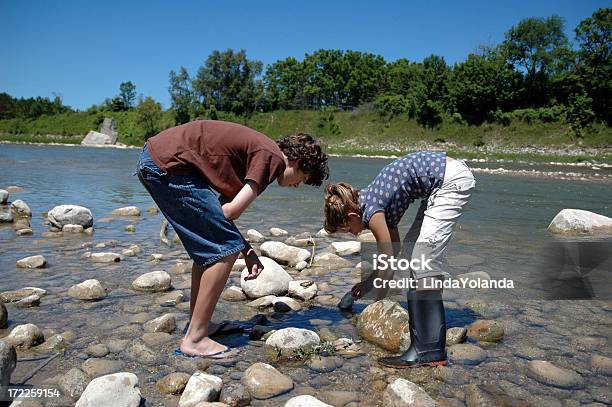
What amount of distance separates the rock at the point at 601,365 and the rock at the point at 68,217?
6887mm

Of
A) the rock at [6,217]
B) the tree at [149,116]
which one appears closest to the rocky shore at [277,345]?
the rock at [6,217]

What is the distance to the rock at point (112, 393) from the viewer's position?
229cm

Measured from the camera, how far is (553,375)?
2.87m

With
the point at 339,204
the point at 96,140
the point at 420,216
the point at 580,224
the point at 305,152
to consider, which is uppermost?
the point at 96,140

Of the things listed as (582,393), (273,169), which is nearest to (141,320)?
(273,169)

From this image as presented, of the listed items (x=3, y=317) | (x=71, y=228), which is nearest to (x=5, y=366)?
(x=3, y=317)

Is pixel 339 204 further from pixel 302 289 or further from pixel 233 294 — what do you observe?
pixel 233 294

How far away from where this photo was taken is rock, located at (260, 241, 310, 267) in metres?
5.60

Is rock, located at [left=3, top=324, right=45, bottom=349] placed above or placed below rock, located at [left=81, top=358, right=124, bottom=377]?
above

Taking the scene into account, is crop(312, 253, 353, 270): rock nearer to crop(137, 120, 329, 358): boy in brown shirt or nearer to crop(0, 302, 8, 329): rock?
crop(137, 120, 329, 358): boy in brown shirt

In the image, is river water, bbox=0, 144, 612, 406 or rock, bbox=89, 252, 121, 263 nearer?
river water, bbox=0, 144, 612, 406

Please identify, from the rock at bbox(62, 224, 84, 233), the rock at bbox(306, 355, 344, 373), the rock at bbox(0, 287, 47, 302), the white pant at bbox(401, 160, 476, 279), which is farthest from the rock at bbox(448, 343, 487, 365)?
the rock at bbox(62, 224, 84, 233)

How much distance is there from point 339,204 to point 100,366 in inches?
73.3

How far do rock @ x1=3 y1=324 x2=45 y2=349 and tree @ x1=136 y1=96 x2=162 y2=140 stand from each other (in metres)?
74.5
